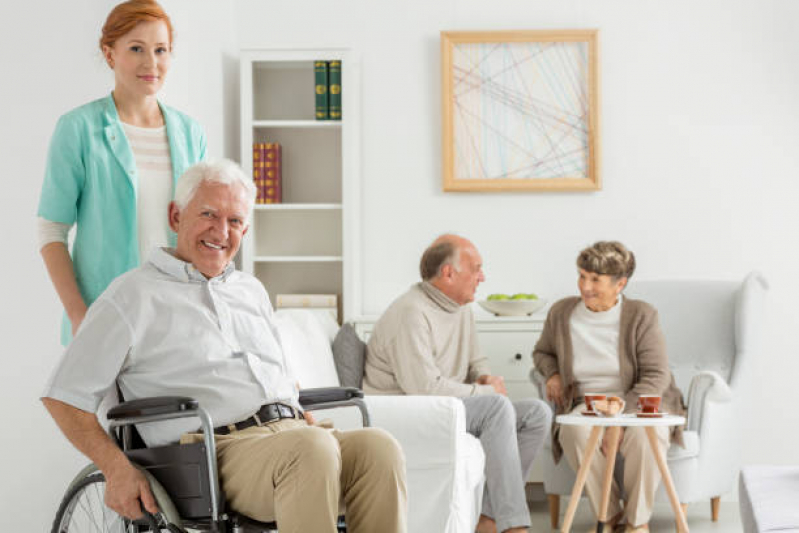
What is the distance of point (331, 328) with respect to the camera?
3906mm

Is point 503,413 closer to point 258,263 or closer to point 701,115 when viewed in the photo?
point 258,263

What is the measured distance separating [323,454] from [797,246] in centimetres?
344

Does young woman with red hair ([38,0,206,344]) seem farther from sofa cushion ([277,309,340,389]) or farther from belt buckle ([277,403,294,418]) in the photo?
sofa cushion ([277,309,340,389])

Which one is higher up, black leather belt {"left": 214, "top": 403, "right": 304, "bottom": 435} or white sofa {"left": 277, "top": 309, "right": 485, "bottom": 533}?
black leather belt {"left": 214, "top": 403, "right": 304, "bottom": 435}

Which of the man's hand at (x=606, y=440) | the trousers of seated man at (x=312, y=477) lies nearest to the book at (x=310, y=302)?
the man's hand at (x=606, y=440)

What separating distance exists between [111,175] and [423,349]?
4.99 ft

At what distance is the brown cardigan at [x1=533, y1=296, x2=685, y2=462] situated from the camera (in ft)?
12.6

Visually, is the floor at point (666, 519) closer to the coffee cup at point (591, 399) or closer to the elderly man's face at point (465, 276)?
the coffee cup at point (591, 399)

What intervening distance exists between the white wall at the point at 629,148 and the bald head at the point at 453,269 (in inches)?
39.9

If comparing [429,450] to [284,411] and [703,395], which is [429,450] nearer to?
[284,411]

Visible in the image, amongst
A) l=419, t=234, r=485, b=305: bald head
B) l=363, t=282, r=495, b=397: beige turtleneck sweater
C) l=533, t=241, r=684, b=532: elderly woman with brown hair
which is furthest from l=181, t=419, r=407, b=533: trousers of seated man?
l=533, t=241, r=684, b=532: elderly woman with brown hair

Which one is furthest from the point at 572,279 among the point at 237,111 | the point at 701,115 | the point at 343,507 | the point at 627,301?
the point at 343,507

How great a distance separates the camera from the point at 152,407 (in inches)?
74.5

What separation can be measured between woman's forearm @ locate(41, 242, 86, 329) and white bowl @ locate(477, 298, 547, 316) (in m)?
2.42
